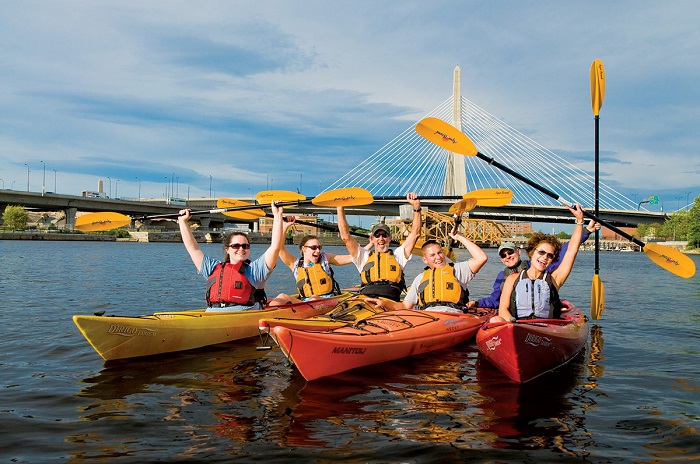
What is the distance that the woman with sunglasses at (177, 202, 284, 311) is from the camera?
22.7 feet

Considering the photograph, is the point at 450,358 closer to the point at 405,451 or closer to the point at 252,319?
the point at 252,319

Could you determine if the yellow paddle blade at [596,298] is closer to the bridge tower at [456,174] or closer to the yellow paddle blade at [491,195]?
the yellow paddle blade at [491,195]

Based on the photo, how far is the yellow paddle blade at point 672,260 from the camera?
8734 millimetres

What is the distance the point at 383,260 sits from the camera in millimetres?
8352

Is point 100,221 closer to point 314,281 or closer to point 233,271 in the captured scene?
point 233,271

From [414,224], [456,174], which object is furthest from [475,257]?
[456,174]

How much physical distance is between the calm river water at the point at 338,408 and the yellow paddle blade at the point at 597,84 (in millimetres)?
4353

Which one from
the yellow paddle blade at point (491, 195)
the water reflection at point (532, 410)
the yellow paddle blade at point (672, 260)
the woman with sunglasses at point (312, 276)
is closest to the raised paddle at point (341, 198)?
the woman with sunglasses at point (312, 276)

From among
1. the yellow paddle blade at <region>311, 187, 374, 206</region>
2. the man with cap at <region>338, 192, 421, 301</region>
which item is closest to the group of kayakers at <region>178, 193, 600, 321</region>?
the man with cap at <region>338, 192, 421, 301</region>

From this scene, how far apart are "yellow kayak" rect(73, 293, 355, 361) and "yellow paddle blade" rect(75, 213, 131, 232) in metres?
3.10

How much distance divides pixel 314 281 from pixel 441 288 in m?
2.31

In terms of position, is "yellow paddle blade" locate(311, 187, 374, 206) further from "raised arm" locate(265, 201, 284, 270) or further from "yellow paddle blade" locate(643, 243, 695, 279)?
"yellow paddle blade" locate(643, 243, 695, 279)

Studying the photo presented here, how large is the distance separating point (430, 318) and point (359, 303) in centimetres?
105

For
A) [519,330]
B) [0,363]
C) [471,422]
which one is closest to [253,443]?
[471,422]
